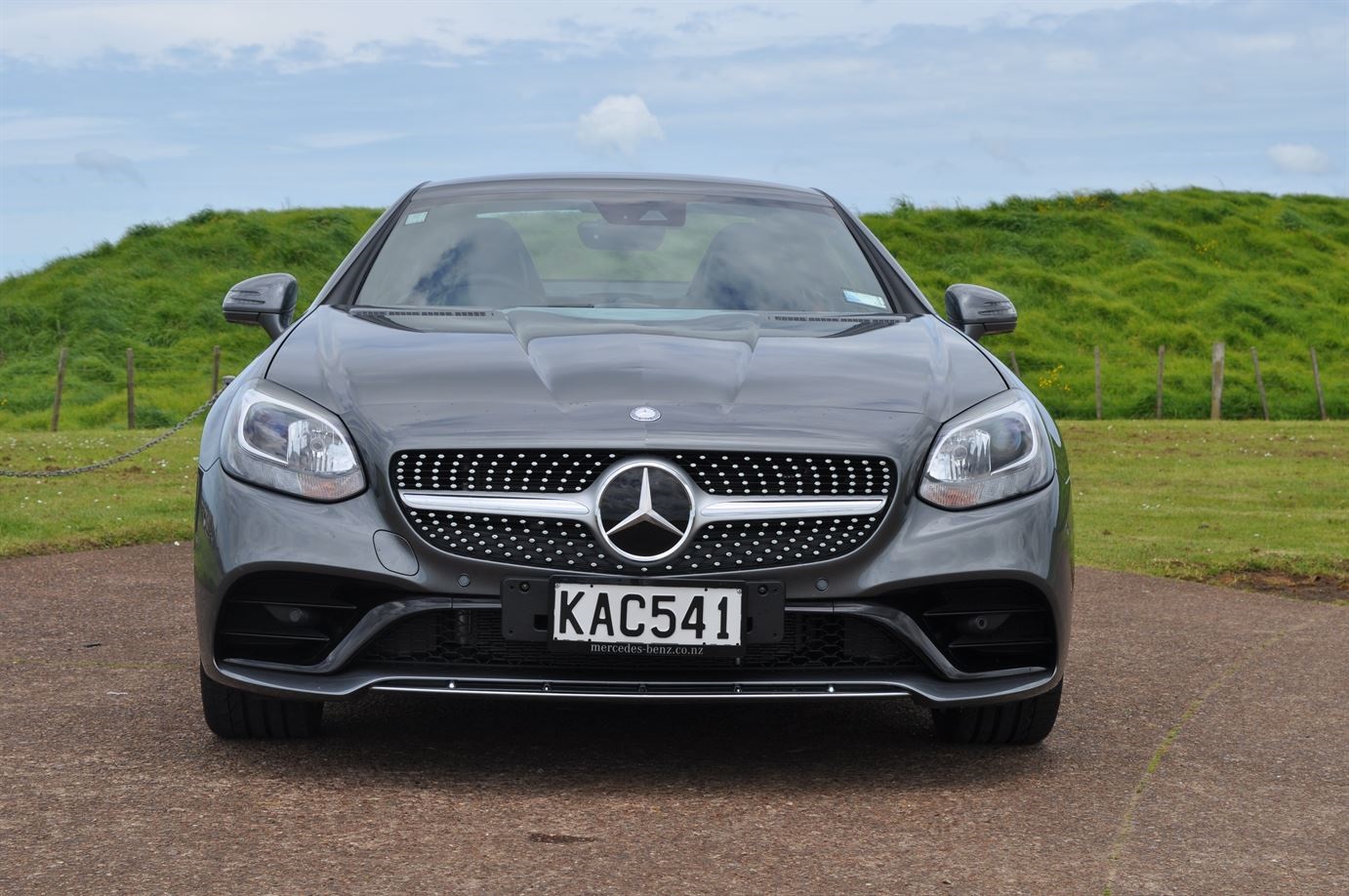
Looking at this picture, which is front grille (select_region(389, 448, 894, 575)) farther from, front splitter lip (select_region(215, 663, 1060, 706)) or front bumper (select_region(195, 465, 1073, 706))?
front splitter lip (select_region(215, 663, 1060, 706))

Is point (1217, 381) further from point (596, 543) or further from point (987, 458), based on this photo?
point (596, 543)

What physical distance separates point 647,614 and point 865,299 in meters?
1.73

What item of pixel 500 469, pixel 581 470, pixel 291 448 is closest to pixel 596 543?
pixel 581 470

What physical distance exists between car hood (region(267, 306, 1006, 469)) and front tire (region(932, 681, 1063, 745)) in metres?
0.79

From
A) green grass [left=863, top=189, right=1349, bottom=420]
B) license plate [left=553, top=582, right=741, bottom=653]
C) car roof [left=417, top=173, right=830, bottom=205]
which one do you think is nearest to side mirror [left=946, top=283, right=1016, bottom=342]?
car roof [left=417, top=173, right=830, bottom=205]

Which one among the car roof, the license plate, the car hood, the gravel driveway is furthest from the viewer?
the car roof

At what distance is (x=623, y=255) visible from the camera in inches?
226

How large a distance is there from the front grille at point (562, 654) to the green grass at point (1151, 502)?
5230 mm

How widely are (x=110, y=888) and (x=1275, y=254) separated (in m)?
52.4

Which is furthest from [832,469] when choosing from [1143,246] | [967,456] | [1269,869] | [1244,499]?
[1143,246]

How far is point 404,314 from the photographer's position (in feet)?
15.7

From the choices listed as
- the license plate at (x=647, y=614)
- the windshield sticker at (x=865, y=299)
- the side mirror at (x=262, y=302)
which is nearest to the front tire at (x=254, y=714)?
the license plate at (x=647, y=614)

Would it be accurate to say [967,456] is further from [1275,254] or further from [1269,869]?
[1275,254]

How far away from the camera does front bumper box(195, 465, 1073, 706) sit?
148 inches
